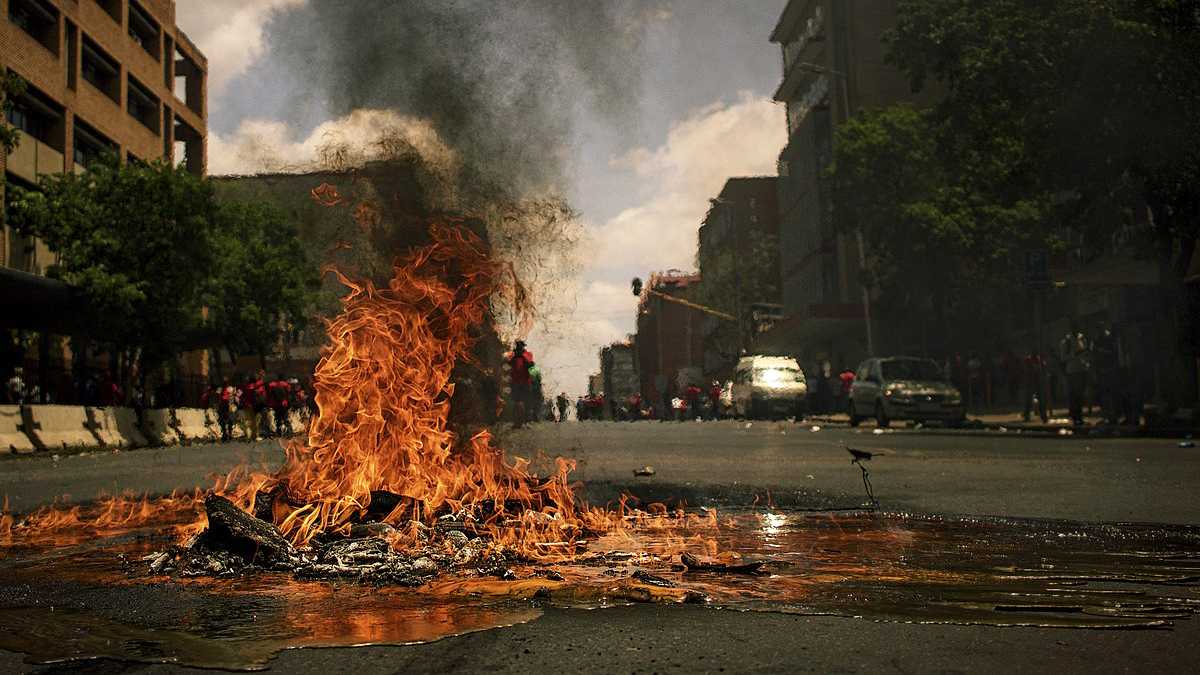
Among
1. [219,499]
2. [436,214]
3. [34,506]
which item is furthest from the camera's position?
[34,506]

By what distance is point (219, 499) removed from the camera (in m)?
6.57

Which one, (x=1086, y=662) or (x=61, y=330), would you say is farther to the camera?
(x=61, y=330)

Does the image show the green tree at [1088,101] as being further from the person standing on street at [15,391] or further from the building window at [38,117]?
the building window at [38,117]

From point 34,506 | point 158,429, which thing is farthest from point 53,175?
point 34,506

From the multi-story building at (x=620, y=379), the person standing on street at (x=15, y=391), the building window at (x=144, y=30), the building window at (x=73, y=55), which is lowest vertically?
the person standing on street at (x=15, y=391)

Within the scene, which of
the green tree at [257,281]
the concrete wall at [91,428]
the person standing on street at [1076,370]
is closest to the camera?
the concrete wall at [91,428]

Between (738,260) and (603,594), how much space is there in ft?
279

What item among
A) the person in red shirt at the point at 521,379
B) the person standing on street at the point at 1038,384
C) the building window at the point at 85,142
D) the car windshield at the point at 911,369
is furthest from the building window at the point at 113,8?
the person standing on street at the point at 1038,384

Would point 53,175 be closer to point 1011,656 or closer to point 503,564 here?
point 503,564

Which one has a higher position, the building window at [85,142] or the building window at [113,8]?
the building window at [113,8]

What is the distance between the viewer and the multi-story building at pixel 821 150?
59.2m

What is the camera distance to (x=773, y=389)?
39844 mm

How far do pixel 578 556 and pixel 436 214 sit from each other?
12.3 feet

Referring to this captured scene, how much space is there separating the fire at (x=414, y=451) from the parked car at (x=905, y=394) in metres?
21.1
